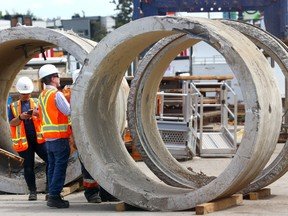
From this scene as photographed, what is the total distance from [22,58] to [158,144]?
135 inches

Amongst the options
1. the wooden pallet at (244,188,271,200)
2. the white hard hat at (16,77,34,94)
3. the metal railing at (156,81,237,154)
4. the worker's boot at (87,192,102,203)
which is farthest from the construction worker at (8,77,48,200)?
the metal railing at (156,81,237,154)

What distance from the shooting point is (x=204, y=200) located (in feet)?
39.3

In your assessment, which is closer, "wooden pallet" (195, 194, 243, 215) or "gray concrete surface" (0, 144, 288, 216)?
"wooden pallet" (195, 194, 243, 215)

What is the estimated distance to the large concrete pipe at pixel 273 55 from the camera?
14.1 m

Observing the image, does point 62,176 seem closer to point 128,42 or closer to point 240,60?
point 128,42

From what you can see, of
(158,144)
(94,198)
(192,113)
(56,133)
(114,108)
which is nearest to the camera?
(56,133)

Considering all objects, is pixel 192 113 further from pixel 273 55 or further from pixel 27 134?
pixel 27 134

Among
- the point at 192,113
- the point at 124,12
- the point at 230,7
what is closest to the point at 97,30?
the point at 124,12

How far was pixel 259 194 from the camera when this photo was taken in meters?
14.0

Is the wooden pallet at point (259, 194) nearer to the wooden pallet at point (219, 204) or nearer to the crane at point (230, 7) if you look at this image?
the wooden pallet at point (219, 204)

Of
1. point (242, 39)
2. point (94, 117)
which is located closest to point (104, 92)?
point (94, 117)

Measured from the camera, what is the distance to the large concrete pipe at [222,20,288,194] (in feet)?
46.3

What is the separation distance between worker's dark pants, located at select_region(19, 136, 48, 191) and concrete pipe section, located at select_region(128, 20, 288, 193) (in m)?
1.32

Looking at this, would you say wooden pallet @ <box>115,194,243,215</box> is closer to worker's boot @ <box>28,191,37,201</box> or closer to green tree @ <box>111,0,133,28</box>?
worker's boot @ <box>28,191,37,201</box>
